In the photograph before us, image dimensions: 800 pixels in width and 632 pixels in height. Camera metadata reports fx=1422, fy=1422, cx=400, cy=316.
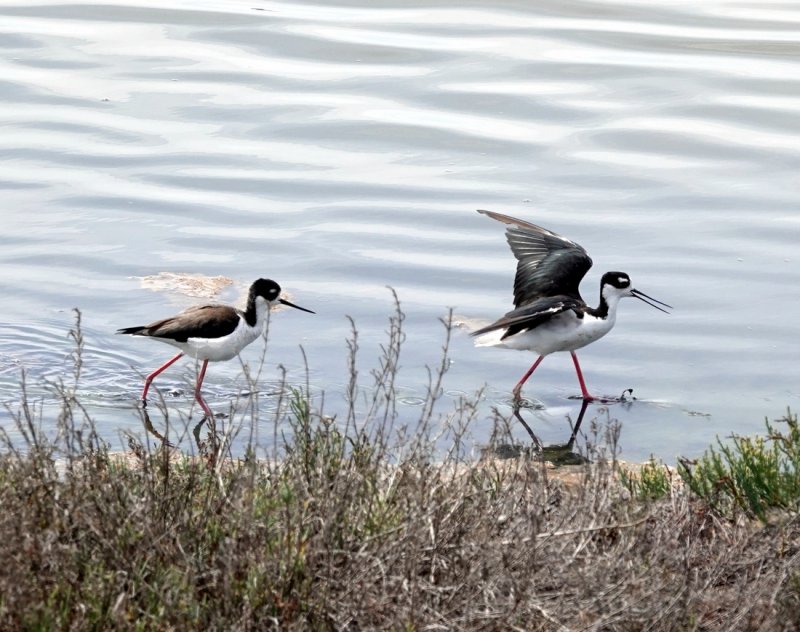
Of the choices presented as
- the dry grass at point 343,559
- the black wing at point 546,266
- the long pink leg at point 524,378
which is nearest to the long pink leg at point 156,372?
the long pink leg at point 524,378

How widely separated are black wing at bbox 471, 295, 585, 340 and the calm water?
0.46 m

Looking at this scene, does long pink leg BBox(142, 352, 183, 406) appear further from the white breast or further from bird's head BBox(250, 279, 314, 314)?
bird's head BBox(250, 279, 314, 314)

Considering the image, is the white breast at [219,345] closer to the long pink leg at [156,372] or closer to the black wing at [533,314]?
the long pink leg at [156,372]

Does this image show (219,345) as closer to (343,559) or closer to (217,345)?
(217,345)

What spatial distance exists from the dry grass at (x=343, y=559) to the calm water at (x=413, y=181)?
11.8 feet

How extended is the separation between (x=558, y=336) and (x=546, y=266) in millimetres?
928

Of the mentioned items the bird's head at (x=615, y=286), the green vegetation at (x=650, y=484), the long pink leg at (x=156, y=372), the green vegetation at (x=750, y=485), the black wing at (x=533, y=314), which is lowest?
the long pink leg at (x=156, y=372)

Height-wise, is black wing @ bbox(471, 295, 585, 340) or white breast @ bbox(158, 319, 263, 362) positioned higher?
black wing @ bbox(471, 295, 585, 340)

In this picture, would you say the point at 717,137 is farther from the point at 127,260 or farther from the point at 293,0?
the point at 293,0

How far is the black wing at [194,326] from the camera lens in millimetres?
9945

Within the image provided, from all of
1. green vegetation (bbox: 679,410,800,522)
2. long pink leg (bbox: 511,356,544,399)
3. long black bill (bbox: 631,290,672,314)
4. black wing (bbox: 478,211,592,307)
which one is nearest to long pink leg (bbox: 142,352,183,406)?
long pink leg (bbox: 511,356,544,399)

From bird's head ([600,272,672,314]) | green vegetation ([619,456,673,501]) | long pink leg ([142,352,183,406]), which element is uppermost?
bird's head ([600,272,672,314])

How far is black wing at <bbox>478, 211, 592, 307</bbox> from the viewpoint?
1118 cm

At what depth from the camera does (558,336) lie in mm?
10555
